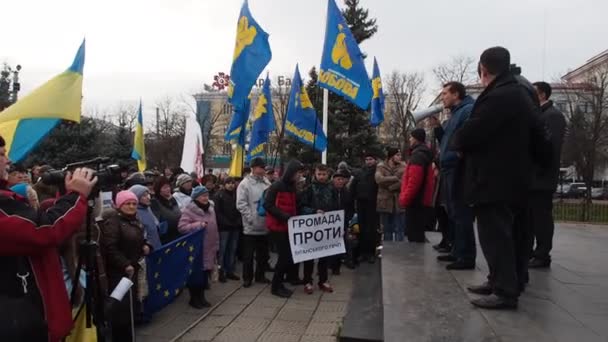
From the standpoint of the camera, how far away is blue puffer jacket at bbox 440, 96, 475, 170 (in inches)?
198

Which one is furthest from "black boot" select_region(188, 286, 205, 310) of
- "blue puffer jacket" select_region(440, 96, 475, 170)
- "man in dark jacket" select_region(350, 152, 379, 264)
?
"blue puffer jacket" select_region(440, 96, 475, 170)

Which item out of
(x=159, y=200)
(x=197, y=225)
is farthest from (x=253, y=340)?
(x=159, y=200)

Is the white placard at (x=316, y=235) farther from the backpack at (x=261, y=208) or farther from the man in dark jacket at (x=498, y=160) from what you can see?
the man in dark jacket at (x=498, y=160)

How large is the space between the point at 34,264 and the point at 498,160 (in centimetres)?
299

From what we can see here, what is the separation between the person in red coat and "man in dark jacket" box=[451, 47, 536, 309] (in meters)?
3.58

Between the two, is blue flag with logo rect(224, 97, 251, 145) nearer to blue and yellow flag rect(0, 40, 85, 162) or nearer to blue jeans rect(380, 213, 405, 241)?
blue jeans rect(380, 213, 405, 241)

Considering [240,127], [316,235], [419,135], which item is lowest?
[316,235]

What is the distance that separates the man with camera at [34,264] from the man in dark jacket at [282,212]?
4.49 m

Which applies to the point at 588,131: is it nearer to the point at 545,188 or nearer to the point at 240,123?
the point at 240,123

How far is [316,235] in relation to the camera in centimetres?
739

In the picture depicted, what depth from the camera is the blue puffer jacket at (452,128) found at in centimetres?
503

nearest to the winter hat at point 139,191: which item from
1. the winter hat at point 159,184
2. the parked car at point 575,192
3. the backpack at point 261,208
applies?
the winter hat at point 159,184

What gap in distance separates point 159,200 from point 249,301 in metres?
1.92

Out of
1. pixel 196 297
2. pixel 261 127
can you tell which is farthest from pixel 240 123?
pixel 196 297
